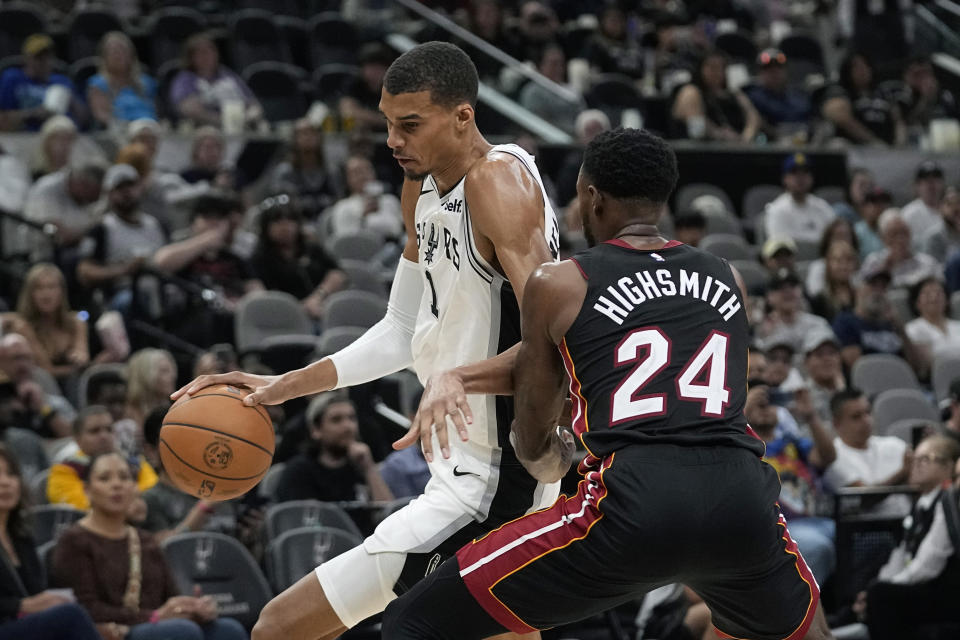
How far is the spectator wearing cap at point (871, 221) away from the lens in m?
12.9

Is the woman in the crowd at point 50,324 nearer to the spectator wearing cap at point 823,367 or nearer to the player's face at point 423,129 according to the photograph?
the spectator wearing cap at point 823,367

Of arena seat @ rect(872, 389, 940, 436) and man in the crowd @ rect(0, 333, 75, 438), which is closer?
man in the crowd @ rect(0, 333, 75, 438)

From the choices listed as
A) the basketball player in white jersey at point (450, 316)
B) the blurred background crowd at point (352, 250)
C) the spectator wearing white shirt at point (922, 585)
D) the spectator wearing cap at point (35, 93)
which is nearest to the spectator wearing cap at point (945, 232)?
the blurred background crowd at point (352, 250)

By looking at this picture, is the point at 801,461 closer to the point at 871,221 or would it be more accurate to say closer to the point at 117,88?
the point at 871,221

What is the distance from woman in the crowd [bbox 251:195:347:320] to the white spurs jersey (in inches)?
250

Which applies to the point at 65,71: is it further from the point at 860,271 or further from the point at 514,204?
the point at 514,204

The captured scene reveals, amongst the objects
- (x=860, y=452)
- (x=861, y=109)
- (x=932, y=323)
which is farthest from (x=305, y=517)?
(x=861, y=109)

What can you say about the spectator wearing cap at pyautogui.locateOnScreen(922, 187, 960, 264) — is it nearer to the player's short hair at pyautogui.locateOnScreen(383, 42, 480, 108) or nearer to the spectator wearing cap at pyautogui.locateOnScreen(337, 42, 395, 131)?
the spectator wearing cap at pyautogui.locateOnScreen(337, 42, 395, 131)

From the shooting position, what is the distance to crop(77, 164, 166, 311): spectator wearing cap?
32.6 ft

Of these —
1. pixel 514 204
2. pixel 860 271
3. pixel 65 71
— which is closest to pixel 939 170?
pixel 860 271

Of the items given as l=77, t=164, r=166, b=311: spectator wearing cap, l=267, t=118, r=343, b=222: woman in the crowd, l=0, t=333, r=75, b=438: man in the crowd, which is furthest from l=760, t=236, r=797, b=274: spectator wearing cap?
l=0, t=333, r=75, b=438: man in the crowd

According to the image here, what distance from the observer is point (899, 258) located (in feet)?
40.5

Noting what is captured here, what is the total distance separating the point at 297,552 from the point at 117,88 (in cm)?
684

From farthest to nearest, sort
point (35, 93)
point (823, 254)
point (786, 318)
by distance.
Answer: point (35, 93) → point (823, 254) → point (786, 318)
